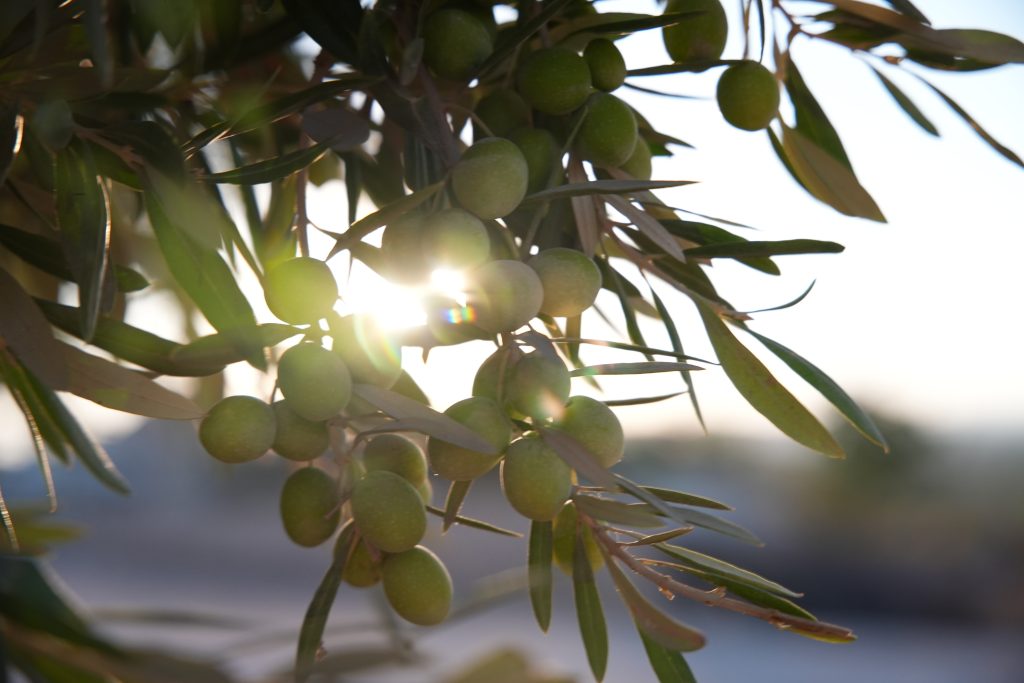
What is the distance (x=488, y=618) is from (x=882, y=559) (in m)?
3.31

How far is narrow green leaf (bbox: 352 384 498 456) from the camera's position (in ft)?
1.09

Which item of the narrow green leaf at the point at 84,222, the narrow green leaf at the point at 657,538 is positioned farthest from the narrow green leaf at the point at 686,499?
the narrow green leaf at the point at 84,222

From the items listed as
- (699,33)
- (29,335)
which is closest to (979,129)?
(699,33)

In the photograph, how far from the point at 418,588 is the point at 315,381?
114mm

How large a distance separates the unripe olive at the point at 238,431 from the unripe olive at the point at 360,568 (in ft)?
0.28

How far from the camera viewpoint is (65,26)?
1.28 ft

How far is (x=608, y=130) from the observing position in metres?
0.41

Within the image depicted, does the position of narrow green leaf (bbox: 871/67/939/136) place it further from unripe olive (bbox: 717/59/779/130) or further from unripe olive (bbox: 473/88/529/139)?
unripe olive (bbox: 473/88/529/139)

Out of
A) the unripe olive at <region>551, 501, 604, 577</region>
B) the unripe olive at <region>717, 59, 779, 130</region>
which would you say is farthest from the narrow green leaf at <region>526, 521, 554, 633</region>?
the unripe olive at <region>717, 59, 779, 130</region>

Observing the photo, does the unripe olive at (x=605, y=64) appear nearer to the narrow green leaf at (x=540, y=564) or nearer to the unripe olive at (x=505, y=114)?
the unripe olive at (x=505, y=114)

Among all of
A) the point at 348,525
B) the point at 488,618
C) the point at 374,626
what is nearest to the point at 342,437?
the point at 348,525

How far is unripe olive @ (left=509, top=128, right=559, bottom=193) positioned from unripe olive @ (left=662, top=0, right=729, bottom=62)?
95 mm

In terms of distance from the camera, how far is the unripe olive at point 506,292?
341mm

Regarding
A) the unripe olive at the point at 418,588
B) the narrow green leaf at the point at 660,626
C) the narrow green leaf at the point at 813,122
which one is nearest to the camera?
the narrow green leaf at the point at 660,626
